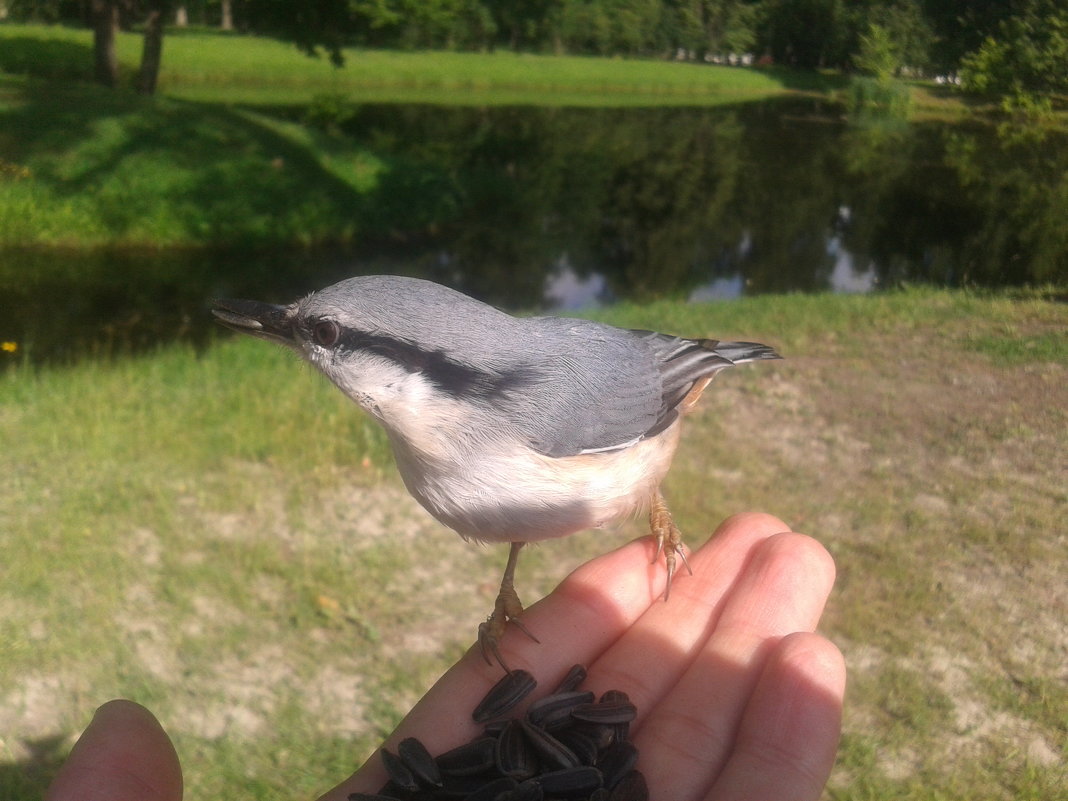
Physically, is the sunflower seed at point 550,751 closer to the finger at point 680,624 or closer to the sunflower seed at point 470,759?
the sunflower seed at point 470,759

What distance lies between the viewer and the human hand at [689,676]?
173 cm

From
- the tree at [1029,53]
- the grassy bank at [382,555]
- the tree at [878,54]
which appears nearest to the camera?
the grassy bank at [382,555]

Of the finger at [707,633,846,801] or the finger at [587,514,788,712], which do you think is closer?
the finger at [707,633,846,801]

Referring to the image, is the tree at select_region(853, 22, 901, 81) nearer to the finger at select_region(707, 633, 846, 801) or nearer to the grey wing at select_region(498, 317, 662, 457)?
the grey wing at select_region(498, 317, 662, 457)

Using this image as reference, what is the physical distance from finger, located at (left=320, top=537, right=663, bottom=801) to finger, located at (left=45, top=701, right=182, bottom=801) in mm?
406

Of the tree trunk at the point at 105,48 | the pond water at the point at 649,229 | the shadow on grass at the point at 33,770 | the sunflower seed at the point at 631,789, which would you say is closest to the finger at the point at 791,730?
the sunflower seed at the point at 631,789

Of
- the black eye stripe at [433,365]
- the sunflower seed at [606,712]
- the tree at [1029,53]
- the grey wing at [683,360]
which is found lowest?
the sunflower seed at [606,712]

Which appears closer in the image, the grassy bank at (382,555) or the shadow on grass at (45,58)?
the grassy bank at (382,555)

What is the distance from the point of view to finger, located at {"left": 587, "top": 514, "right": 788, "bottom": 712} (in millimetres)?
2246

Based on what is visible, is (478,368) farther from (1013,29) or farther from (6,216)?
(6,216)

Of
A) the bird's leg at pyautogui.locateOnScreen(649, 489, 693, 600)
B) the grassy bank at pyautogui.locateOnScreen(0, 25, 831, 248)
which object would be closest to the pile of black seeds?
the bird's leg at pyautogui.locateOnScreen(649, 489, 693, 600)

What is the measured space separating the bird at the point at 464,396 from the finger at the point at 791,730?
22.3 inches

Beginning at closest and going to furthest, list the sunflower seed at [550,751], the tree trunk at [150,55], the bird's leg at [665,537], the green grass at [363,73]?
the sunflower seed at [550,751]
the bird's leg at [665,537]
the tree trunk at [150,55]
the green grass at [363,73]

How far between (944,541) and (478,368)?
3123 millimetres
